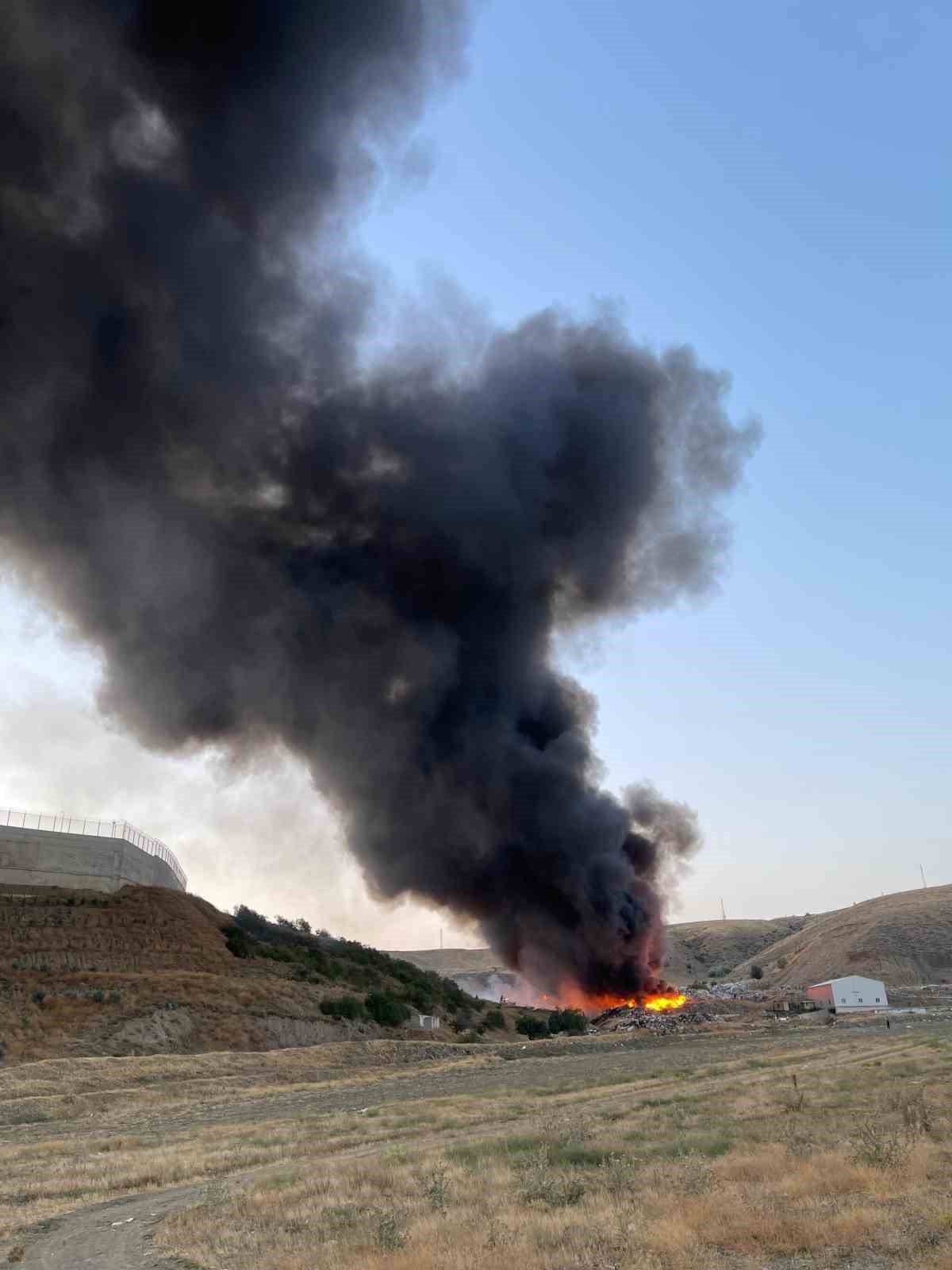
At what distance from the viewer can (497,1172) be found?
14594 mm

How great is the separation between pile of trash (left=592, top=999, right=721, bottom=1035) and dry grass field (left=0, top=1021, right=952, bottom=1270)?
28.5 meters

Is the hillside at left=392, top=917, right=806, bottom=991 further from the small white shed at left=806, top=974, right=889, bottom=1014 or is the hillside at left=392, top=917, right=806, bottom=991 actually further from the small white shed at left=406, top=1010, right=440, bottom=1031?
the small white shed at left=406, top=1010, right=440, bottom=1031

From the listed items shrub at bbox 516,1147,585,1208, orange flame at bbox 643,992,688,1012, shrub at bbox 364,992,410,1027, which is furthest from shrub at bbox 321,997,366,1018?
shrub at bbox 516,1147,585,1208

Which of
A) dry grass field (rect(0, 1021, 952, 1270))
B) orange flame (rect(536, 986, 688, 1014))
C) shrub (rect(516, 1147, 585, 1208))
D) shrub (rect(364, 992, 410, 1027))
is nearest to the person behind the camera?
dry grass field (rect(0, 1021, 952, 1270))

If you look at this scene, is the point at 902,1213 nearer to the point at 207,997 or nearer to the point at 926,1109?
the point at 926,1109

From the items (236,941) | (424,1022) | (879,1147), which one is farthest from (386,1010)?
(879,1147)

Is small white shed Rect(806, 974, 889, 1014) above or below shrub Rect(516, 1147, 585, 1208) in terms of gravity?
below

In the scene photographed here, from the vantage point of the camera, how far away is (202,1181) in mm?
16250

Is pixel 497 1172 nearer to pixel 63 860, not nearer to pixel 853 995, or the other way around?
pixel 63 860

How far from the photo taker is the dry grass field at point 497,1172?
9.78 m

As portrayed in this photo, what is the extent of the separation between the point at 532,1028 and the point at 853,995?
27824 mm

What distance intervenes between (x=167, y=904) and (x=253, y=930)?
49.7ft

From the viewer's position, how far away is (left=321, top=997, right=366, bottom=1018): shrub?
5309cm

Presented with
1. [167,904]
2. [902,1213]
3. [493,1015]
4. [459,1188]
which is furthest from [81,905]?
[902,1213]
